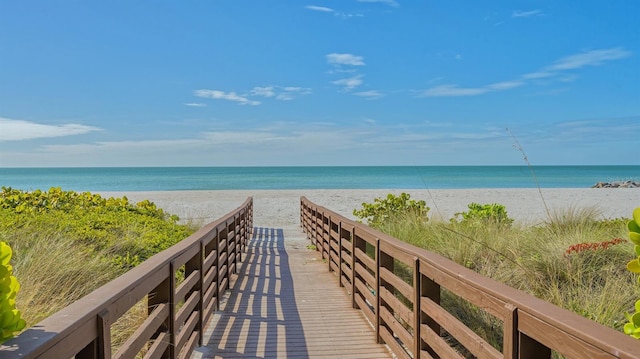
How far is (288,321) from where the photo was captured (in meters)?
5.15

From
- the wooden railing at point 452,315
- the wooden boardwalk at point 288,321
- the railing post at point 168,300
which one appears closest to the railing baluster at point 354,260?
the wooden railing at point 452,315

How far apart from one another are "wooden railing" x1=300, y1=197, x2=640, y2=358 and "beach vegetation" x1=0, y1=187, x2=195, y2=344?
6.62ft

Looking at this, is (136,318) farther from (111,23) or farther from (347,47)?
(347,47)

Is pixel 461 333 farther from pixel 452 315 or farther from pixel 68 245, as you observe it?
pixel 68 245

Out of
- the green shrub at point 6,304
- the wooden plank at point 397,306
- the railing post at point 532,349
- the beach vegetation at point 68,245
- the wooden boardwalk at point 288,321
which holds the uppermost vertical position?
the green shrub at point 6,304

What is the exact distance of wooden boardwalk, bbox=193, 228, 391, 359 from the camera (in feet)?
13.9

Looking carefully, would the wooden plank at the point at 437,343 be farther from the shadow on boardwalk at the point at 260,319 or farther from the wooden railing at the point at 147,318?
the wooden railing at the point at 147,318

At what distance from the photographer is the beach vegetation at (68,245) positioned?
405 centimetres

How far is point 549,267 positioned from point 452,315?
2.40 m

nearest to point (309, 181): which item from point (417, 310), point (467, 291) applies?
point (417, 310)

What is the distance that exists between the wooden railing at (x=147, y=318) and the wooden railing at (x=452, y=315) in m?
1.54

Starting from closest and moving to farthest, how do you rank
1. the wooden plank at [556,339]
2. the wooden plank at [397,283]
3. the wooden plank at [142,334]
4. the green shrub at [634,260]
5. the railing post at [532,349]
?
the wooden plank at [556,339] → the green shrub at [634,260] → the railing post at [532,349] → the wooden plank at [142,334] → the wooden plank at [397,283]

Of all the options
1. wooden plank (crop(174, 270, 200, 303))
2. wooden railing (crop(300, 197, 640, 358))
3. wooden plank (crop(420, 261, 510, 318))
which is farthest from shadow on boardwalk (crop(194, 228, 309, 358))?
wooden plank (crop(420, 261, 510, 318))

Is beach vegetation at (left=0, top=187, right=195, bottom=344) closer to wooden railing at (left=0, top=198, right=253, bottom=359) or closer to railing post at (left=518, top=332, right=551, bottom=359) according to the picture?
wooden railing at (left=0, top=198, right=253, bottom=359)
